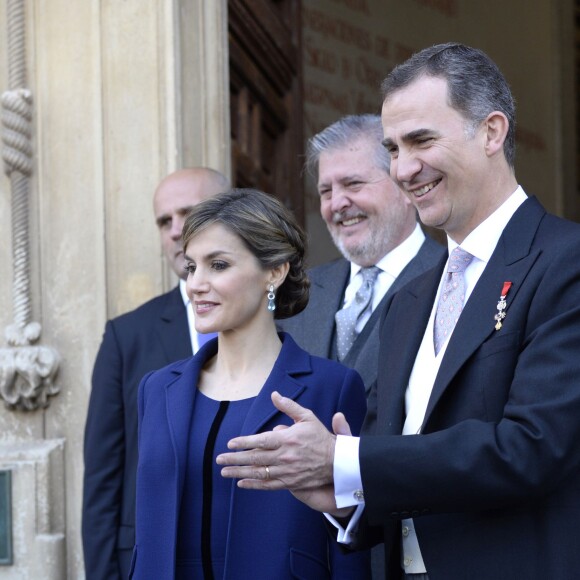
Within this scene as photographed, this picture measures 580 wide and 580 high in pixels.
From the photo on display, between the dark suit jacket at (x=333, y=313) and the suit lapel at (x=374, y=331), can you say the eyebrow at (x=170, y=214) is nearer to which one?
the dark suit jacket at (x=333, y=313)

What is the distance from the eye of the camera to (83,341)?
5.01 m

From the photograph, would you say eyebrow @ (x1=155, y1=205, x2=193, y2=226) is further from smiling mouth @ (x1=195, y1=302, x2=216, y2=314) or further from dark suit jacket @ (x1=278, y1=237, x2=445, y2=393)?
smiling mouth @ (x1=195, y1=302, x2=216, y2=314)

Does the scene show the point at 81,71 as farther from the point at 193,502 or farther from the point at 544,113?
the point at 544,113

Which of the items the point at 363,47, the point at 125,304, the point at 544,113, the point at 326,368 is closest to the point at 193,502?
the point at 326,368

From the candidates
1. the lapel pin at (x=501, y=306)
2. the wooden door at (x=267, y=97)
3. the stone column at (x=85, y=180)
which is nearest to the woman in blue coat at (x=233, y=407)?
the lapel pin at (x=501, y=306)

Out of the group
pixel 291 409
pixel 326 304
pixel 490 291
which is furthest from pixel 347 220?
pixel 291 409

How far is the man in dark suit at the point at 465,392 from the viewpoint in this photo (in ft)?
8.12

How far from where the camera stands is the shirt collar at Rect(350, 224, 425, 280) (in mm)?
4219

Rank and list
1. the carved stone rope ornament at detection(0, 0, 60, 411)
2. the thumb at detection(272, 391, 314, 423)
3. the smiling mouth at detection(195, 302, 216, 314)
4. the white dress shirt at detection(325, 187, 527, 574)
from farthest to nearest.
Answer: the carved stone rope ornament at detection(0, 0, 60, 411) < the smiling mouth at detection(195, 302, 216, 314) < the white dress shirt at detection(325, 187, 527, 574) < the thumb at detection(272, 391, 314, 423)

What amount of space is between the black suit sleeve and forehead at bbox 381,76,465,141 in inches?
68.9

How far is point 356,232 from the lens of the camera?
427 centimetres

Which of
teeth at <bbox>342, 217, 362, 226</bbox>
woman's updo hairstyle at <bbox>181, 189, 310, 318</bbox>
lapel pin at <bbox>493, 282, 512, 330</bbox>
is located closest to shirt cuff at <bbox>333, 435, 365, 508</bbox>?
lapel pin at <bbox>493, 282, 512, 330</bbox>

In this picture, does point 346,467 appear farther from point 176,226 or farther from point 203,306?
point 176,226

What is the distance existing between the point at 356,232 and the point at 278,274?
0.98m
